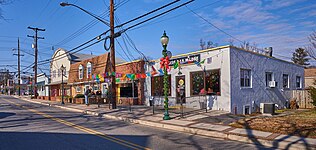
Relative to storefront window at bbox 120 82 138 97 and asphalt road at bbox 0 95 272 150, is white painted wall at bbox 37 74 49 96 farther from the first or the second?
Result: asphalt road at bbox 0 95 272 150

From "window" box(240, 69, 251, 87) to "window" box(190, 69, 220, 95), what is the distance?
1690mm

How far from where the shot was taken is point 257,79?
18.1 metres

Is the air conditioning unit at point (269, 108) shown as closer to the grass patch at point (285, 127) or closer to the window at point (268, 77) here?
the grass patch at point (285, 127)

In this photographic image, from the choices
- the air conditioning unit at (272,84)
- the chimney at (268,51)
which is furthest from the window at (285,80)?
the air conditioning unit at (272,84)

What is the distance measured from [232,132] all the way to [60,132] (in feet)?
21.2

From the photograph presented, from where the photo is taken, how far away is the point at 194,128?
10.4 m

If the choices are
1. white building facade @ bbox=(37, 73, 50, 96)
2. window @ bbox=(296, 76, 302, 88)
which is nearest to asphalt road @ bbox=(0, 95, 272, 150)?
window @ bbox=(296, 76, 302, 88)

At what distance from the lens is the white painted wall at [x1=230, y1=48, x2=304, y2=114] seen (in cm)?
1596

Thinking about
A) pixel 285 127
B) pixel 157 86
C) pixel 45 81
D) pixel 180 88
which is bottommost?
pixel 285 127

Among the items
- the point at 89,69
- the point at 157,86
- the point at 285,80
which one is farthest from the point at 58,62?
the point at 285,80

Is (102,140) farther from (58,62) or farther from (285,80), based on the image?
(58,62)

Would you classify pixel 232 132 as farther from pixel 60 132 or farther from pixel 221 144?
pixel 60 132

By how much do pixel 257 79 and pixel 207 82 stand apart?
396 centimetres

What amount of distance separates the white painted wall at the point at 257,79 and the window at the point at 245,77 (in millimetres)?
284
